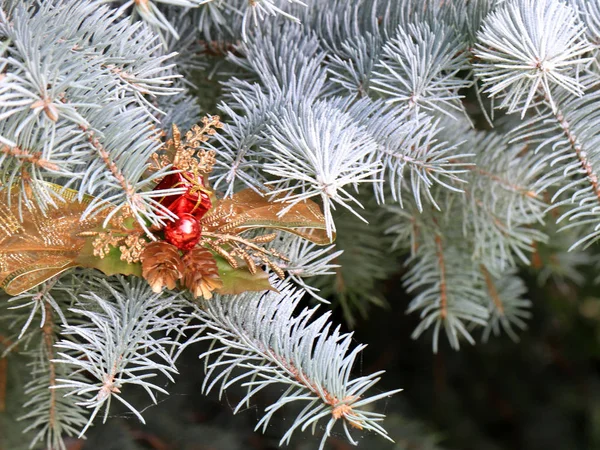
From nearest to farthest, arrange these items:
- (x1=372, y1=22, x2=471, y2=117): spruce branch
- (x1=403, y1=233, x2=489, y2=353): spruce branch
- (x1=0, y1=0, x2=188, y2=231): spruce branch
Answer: (x1=0, y1=0, x2=188, y2=231): spruce branch < (x1=372, y1=22, x2=471, y2=117): spruce branch < (x1=403, y1=233, x2=489, y2=353): spruce branch

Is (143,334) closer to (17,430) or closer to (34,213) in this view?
(34,213)

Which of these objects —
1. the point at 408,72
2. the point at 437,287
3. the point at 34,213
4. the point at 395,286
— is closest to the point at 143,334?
the point at 34,213

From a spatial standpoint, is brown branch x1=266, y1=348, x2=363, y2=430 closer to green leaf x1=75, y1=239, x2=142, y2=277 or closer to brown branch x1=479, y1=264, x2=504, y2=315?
green leaf x1=75, y1=239, x2=142, y2=277

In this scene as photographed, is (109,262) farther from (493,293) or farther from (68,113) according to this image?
(493,293)

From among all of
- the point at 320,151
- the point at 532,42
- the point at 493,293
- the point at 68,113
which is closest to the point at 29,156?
the point at 68,113

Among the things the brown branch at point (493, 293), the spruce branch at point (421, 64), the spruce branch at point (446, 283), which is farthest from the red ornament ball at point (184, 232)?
the brown branch at point (493, 293)

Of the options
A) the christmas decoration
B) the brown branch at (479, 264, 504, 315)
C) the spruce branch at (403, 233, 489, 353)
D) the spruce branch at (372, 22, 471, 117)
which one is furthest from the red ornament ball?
the brown branch at (479, 264, 504, 315)
